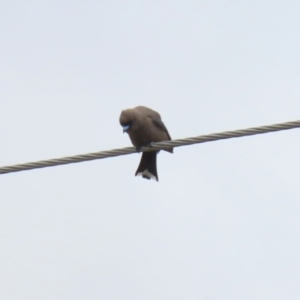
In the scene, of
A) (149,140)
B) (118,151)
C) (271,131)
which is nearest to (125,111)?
(149,140)

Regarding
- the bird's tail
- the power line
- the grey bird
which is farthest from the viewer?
the bird's tail

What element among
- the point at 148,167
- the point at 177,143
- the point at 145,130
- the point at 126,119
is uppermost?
the point at 126,119

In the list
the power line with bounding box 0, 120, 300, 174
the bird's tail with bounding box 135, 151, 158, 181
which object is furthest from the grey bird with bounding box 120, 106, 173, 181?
the power line with bounding box 0, 120, 300, 174

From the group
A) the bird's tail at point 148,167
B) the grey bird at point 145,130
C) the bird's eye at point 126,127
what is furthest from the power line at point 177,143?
the bird's tail at point 148,167

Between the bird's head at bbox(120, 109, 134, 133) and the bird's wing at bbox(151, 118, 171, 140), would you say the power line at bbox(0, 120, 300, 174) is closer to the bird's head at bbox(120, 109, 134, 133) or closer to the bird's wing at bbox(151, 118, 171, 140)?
the bird's head at bbox(120, 109, 134, 133)

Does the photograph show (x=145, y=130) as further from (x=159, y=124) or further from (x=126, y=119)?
(x=159, y=124)

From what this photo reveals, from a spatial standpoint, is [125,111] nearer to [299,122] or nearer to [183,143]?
[183,143]

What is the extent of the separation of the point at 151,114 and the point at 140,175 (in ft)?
2.04

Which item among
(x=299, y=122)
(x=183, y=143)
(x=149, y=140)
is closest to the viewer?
(x=299, y=122)

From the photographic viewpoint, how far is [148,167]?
969 centimetres

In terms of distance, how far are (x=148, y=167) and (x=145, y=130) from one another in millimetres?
454

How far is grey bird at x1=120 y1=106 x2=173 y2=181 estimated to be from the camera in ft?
30.8

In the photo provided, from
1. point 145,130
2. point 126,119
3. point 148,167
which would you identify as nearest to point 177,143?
point 145,130

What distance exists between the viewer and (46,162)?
7250 millimetres
